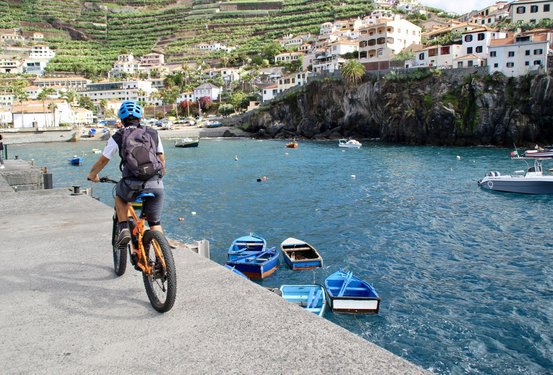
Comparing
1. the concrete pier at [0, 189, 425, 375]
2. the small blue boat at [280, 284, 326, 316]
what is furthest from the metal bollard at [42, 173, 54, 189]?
the concrete pier at [0, 189, 425, 375]

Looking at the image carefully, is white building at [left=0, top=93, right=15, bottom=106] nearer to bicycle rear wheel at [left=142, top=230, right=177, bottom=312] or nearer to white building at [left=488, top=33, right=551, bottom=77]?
white building at [left=488, top=33, right=551, bottom=77]

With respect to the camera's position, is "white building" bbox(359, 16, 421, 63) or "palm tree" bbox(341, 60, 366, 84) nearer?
"palm tree" bbox(341, 60, 366, 84)

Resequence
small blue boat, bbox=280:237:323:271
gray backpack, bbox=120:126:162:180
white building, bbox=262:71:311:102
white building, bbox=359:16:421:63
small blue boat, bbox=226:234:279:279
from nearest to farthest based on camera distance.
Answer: gray backpack, bbox=120:126:162:180 < small blue boat, bbox=226:234:279:279 < small blue boat, bbox=280:237:323:271 < white building, bbox=359:16:421:63 < white building, bbox=262:71:311:102

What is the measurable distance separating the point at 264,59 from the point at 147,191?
156016 millimetres

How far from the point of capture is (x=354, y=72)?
8312 cm

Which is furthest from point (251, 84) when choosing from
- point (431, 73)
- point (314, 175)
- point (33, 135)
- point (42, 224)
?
point (42, 224)

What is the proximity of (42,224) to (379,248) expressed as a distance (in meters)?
15.0

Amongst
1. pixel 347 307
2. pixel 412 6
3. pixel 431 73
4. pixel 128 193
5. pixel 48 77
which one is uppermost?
pixel 412 6

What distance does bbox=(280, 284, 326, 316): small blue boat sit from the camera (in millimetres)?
14844

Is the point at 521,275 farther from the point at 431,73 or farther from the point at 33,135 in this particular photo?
the point at 33,135

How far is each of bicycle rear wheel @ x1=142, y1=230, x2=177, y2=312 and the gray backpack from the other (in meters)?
0.78

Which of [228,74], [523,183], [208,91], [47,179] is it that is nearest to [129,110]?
[47,179]

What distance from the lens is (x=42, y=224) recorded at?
36.5 feet

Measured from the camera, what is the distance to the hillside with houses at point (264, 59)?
251ft
